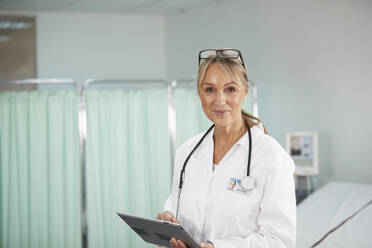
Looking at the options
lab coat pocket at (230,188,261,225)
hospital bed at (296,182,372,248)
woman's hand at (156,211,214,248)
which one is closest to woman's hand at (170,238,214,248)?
woman's hand at (156,211,214,248)

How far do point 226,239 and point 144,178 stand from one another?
75.8 inches

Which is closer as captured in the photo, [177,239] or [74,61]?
[177,239]

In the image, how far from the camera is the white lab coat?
1.26 meters

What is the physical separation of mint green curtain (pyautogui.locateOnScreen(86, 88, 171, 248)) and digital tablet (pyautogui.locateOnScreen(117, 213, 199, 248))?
163cm

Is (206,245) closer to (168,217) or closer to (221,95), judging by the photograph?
(168,217)

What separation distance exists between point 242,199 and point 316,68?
2.40 metres

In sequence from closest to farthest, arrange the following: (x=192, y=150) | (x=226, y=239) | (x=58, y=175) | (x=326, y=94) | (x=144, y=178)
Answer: (x=226, y=239)
(x=192, y=150)
(x=58, y=175)
(x=144, y=178)
(x=326, y=94)

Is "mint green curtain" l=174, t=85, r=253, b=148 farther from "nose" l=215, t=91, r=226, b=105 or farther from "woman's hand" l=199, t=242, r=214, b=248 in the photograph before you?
"woman's hand" l=199, t=242, r=214, b=248

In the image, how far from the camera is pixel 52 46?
15.4 ft

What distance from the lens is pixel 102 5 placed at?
4379 mm

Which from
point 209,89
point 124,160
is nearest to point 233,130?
point 209,89

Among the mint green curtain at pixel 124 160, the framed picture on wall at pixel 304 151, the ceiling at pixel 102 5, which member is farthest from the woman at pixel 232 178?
the ceiling at pixel 102 5

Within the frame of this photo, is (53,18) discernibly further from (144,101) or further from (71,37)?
(144,101)

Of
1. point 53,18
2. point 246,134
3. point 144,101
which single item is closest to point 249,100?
point 144,101
